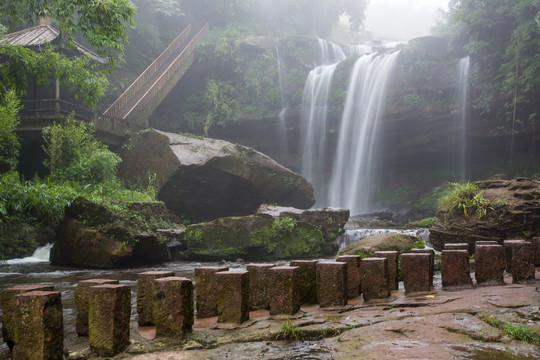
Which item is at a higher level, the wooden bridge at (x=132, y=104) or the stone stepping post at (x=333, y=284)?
the wooden bridge at (x=132, y=104)

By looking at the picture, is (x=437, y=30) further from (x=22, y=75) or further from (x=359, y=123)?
(x=22, y=75)

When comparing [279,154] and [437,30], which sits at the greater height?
[437,30]

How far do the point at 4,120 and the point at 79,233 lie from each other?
16.2 ft

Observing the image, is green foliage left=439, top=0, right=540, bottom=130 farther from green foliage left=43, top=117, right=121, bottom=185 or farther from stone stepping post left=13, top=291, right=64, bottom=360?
stone stepping post left=13, top=291, right=64, bottom=360

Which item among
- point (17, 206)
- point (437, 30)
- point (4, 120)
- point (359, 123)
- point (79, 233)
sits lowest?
point (79, 233)

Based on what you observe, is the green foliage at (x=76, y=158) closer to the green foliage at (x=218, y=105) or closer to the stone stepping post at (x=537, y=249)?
the green foliage at (x=218, y=105)

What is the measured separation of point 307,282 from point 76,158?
1351 cm

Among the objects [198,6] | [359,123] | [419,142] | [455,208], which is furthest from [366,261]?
[198,6]

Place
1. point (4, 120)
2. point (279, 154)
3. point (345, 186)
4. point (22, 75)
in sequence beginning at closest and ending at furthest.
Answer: point (22, 75)
point (4, 120)
point (345, 186)
point (279, 154)

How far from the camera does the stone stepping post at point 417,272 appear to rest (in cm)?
405

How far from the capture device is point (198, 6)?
1191 inches

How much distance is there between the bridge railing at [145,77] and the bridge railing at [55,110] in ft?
3.37

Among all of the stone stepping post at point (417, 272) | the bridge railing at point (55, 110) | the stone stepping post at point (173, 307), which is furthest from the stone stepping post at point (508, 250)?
the bridge railing at point (55, 110)

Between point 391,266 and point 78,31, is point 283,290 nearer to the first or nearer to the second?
point 391,266
